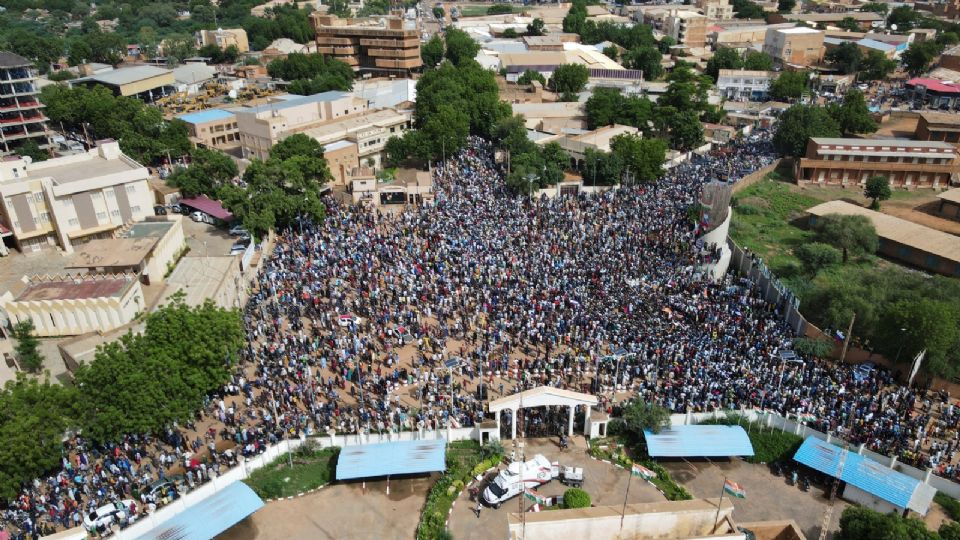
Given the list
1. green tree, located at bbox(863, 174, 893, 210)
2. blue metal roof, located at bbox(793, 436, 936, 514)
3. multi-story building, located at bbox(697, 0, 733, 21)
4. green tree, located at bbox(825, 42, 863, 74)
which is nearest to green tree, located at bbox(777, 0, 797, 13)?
multi-story building, located at bbox(697, 0, 733, 21)

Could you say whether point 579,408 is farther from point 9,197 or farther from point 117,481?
point 9,197

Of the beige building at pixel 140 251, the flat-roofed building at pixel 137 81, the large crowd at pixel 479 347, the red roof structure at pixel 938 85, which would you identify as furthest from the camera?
the flat-roofed building at pixel 137 81

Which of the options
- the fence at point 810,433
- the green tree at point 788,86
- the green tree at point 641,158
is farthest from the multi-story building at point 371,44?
the fence at point 810,433

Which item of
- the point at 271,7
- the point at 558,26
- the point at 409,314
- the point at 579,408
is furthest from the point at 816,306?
the point at 271,7

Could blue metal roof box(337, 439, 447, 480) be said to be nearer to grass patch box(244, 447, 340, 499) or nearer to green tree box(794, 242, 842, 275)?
grass patch box(244, 447, 340, 499)

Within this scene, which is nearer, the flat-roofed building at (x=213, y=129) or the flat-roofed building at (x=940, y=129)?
the flat-roofed building at (x=940, y=129)

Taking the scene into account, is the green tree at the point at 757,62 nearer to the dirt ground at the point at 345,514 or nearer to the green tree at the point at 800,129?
the green tree at the point at 800,129
